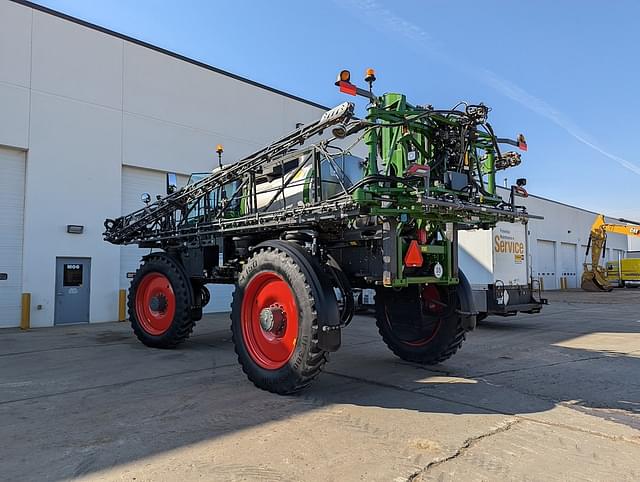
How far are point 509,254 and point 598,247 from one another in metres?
20.2

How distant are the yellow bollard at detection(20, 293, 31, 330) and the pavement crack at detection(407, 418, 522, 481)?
12.0 m

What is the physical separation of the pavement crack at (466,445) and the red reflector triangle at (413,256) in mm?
1882

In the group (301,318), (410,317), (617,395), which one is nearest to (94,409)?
(301,318)

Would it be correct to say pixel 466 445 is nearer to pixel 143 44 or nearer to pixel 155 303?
pixel 155 303

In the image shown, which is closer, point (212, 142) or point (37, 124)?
point (37, 124)

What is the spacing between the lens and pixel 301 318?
523 centimetres

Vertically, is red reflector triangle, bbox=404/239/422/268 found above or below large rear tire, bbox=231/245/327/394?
above

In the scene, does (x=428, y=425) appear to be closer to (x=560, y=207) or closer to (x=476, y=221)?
(x=476, y=221)

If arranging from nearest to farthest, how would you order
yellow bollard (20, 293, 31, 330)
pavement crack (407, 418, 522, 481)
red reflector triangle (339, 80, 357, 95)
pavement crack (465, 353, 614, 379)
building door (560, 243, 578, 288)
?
1. pavement crack (407, 418, 522, 481)
2. red reflector triangle (339, 80, 357, 95)
3. pavement crack (465, 353, 614, 379)
4. yellow bollard (20, 293, 31, 330)
5. building door (560, 243, 578, 288)

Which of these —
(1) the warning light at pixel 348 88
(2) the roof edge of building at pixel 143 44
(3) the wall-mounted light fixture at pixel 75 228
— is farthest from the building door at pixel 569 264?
(1) the warning light at pixel 348 88

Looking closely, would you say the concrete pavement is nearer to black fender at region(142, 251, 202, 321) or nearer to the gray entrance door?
black fender at region(142, 251, 202, 321)

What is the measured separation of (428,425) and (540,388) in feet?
7.30

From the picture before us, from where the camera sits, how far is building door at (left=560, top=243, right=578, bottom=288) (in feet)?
124

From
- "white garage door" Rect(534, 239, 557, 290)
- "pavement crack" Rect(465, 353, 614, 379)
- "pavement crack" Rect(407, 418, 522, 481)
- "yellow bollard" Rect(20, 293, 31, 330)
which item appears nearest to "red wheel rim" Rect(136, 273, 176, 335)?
"pavement crack" Rect(465, 353, 614, 379)
